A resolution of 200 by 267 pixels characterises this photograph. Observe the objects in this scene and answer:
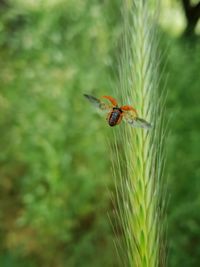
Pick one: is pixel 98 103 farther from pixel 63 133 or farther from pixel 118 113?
pixel 63 133

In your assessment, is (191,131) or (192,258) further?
(191,131)

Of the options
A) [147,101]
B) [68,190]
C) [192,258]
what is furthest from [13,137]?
[147,101]

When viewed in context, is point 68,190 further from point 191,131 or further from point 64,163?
point 191,131

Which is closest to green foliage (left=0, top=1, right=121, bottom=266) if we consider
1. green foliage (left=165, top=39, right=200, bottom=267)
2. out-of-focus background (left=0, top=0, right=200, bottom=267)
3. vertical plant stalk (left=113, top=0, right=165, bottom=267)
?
out-of-focus background (left=0, top=0, right=200, bottom=267)

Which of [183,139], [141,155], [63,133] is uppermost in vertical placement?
[63,133]

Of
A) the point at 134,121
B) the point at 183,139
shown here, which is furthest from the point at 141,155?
the point at 183,139

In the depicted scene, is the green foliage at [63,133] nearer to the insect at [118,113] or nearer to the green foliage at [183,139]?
the green foliage at [183,139]

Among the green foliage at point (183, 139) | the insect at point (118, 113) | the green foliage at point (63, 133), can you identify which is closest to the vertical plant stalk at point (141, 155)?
the insect at point (118, 113)
